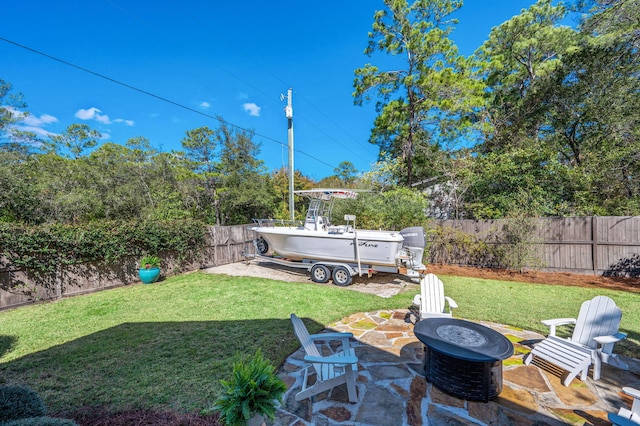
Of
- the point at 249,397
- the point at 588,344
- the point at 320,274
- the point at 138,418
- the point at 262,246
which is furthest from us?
the point at 262,246

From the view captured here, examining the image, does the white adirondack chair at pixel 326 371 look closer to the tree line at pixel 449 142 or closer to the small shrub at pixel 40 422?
the small shrub at pixel 40 422

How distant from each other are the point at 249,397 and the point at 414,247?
557cm

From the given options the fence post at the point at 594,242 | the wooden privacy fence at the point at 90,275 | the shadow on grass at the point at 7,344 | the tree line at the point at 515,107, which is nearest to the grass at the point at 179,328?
the shadow on grass at the point at 7,344

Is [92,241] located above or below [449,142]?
below

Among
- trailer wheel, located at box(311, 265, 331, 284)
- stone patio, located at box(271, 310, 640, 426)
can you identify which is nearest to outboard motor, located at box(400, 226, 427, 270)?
trailer wheel, located at box(311, 265, 331, 284)

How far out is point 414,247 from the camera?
→ 21.1 feet

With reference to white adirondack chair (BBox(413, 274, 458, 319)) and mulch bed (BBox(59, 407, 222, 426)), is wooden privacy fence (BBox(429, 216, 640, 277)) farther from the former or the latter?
mulch bed (BBox(59, 407, 222, 426))

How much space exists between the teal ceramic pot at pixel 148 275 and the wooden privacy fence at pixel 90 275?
405 millimetres

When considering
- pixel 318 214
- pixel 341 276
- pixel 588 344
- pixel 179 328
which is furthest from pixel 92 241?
pixel 588 344

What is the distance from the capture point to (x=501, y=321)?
163 inches

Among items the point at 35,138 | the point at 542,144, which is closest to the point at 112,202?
the point at 35,138

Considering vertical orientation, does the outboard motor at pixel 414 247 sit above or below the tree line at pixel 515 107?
below

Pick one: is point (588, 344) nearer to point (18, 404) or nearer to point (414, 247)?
point (414, 247)

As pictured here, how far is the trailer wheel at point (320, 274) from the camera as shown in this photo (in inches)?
271
